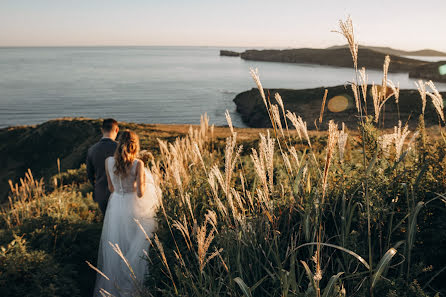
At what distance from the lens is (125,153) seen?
471 cm

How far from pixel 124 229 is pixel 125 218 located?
0.66 ft

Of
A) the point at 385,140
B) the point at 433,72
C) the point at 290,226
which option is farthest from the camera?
the point at 433,72

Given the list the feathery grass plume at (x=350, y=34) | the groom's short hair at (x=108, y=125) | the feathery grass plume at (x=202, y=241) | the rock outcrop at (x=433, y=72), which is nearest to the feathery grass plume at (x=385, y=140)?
the feathery grass plume at (x=350, y=34)

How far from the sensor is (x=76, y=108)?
63969mm

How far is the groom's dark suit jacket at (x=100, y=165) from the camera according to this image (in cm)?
566

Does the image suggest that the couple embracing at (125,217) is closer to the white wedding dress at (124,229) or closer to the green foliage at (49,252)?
the white wedding dress at (124,229)

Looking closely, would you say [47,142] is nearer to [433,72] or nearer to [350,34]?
[350,34]

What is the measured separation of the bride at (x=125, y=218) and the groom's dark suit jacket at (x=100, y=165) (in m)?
0.72

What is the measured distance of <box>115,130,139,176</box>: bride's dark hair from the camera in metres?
4.72

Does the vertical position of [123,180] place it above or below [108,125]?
below

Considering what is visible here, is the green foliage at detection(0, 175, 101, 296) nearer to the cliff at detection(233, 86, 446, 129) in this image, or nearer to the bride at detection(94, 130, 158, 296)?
the bride at detection(94, 130, 158, 296)

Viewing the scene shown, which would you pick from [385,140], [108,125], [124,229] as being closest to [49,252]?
[124,229]

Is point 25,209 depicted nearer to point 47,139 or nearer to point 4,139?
point 47,139

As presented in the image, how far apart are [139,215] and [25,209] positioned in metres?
3.57
